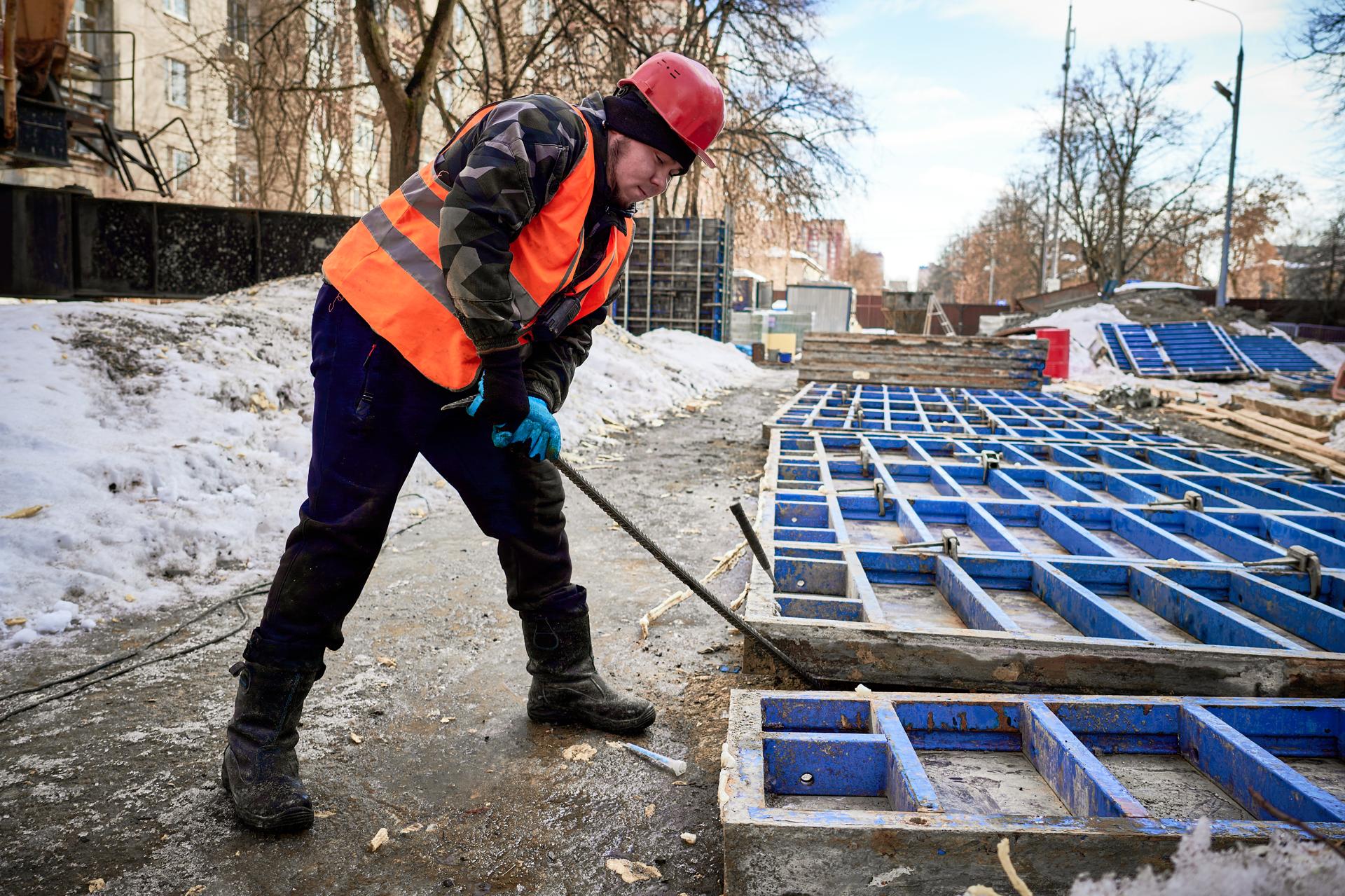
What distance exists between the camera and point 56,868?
2029mm

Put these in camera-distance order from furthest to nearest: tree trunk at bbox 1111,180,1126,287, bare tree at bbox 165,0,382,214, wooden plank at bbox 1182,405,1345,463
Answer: tree trunk at bbox 1111,180,1126,287 → bare tree at bbox 165,0,382,214 → wooden plank at bbox 1182,405,1345,463

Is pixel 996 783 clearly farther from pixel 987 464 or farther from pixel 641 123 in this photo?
pixel 987 464

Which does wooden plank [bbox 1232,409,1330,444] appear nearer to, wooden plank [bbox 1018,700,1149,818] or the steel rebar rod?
wooden plank [bbox 1018,700,1149,818]

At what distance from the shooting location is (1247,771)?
6.82 feet

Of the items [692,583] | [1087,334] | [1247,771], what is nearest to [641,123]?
[692,583]

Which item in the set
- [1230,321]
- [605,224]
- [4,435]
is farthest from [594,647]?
[1230,321]

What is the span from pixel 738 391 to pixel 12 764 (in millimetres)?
13757

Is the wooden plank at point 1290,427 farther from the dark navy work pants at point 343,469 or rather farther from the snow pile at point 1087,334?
the dark navy work pants at point 343,469

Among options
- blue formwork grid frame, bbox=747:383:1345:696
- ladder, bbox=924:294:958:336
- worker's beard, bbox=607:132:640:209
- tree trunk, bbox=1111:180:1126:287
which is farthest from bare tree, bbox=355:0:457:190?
tree trunk, bbox=1111:180:1126:287

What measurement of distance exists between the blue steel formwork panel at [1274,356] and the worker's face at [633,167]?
19.6 m

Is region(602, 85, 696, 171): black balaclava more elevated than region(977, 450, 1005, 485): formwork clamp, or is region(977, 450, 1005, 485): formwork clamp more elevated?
region(602, 85, 696, 171): black balaclava

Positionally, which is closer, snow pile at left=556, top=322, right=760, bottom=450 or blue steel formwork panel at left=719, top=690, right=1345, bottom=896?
blue steel formwork panel at left=719, top=690, right=1345, bottom=896

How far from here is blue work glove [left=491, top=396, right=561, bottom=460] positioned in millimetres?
2465

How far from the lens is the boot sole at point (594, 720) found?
110 inches
